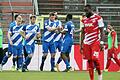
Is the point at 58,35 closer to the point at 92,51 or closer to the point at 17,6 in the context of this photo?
the point at 92,51

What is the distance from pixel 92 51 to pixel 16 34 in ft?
24.7

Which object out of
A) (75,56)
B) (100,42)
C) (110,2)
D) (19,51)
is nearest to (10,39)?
(19,51)

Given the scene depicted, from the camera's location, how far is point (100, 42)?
1410cm

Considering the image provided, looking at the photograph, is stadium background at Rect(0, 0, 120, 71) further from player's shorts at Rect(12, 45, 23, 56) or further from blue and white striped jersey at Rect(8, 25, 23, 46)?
player's shorts at Rect(12, 45, 23, 56)

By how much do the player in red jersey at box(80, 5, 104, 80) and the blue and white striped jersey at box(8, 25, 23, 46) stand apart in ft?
22.6

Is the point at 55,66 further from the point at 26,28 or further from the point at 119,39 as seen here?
the point at 119,39

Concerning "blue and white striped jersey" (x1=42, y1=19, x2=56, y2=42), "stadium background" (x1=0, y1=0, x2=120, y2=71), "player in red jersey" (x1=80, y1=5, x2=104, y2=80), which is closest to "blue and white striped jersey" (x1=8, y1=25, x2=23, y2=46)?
"blue and white striped jersey" (x1=42, y1=19, x2=56, y2=42)

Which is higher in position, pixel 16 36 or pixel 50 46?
pixel 16 36

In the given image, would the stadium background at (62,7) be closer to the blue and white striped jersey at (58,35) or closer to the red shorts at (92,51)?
the blue and white striped jersey at (58,35)

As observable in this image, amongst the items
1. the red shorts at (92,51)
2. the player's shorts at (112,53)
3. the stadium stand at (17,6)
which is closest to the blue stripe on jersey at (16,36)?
the player's shorts at (112,53)

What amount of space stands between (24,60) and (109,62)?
13.0ft

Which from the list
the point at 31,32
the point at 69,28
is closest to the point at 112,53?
the point at 69,28

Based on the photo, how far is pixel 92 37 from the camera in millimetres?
14227

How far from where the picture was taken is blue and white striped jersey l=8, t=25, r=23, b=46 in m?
20.8
